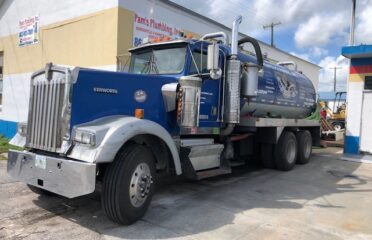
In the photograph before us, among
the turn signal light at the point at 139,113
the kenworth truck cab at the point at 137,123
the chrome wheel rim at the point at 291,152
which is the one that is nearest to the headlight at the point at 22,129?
the kenworth truck cab at the point at 137,123

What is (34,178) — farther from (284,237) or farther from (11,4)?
(11,4)

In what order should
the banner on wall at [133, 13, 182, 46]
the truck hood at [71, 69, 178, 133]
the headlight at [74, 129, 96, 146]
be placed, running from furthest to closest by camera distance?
the banner on wall at [133, 13, 182, 46]
the truck hood at [71, 69, 178, 133]
the headlight at [74, 129, 96, 146]

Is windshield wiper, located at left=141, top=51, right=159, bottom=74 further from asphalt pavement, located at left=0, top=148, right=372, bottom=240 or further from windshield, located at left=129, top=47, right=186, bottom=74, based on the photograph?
asphalt pavement, located at left=0, top=148, right=372, bottom=240

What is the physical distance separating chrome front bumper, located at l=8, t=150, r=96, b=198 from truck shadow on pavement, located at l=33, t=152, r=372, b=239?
67 cm

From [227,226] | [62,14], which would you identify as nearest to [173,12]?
[62,14]

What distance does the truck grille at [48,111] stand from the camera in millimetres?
5023

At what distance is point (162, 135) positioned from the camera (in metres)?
5.48

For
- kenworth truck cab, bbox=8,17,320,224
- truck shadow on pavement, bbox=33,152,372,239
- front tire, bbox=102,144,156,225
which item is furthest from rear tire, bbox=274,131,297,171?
front tire, bbox=102,144,156,225

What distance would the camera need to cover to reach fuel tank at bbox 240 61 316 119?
8.73m

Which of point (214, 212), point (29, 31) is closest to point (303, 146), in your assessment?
point (214, 212)

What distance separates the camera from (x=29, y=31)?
46.0 ft

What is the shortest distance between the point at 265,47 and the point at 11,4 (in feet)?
38.9

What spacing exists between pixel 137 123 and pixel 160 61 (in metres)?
2.22

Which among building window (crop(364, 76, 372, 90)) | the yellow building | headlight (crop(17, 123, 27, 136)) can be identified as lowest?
headlight (crop(17, 123, 27, 136))
